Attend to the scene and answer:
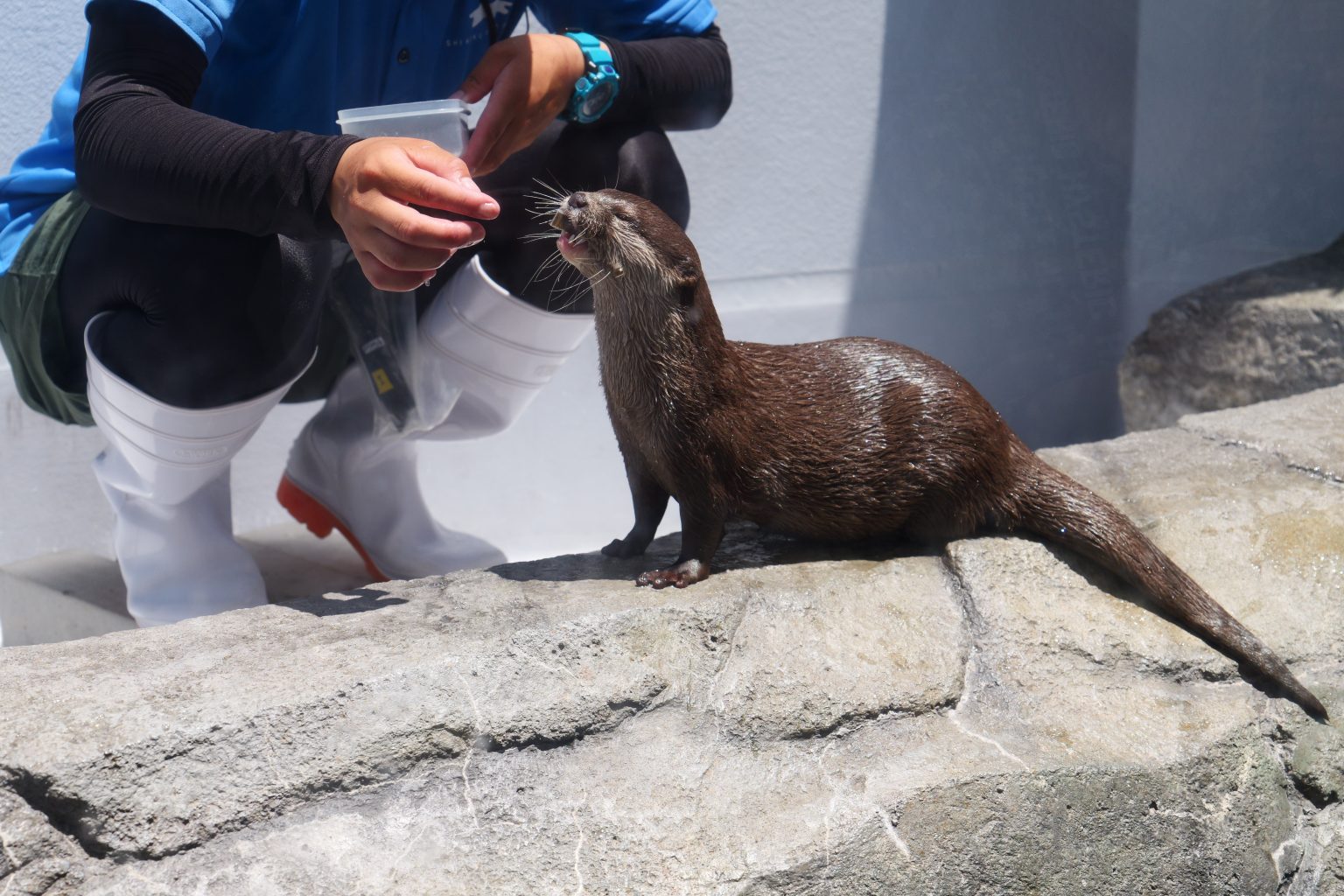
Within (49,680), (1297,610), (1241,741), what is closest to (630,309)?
(49,680)

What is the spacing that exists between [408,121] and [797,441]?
0.67 m

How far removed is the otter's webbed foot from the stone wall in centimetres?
3

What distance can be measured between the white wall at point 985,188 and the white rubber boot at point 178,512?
3.38 ft

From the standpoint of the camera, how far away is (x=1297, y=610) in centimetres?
183

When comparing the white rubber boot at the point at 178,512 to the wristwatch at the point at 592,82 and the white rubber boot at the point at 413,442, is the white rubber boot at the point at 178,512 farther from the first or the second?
the wristwatch at the point at 592,82

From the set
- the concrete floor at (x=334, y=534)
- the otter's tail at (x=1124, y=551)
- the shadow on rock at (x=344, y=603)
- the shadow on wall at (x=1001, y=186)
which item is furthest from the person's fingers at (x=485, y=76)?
the shadow on wall at (x=1001, y=186)

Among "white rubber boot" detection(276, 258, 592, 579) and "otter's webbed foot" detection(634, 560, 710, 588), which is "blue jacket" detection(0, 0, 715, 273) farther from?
"otter's webbed foot" detection(634, 560, 710, 588)

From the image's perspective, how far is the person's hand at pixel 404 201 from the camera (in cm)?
142

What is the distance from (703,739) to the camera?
1.45 meters

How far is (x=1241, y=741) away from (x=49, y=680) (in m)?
1.42

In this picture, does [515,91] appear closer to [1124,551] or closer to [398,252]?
[398,252]

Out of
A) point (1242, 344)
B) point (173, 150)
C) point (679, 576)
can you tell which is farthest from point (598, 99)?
point (1242, 344)

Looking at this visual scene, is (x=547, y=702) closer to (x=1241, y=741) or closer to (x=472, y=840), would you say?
(x=472, y=840)

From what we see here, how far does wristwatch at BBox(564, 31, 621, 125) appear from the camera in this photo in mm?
1882
